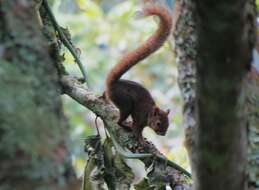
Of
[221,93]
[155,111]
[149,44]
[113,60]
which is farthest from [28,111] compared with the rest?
[113,60]

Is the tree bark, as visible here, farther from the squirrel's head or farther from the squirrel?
the squirrel's head

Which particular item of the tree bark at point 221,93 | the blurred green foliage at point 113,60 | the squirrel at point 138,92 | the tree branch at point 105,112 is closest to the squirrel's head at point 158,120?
the squirrel at point 138,92

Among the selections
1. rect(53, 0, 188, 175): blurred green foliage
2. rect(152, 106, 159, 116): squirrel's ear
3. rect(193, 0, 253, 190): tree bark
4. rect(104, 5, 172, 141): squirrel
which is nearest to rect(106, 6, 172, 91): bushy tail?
rect(104, 5, 172, 141): squirrel

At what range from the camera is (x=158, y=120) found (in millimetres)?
3109

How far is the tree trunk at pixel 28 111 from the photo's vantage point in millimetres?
896

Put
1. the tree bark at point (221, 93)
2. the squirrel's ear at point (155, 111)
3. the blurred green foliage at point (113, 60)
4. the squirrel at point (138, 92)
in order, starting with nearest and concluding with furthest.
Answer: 1. the tree bark at point (221, 93)
2. the squirrel at point (138, 92)
3. the squirrel's ear at point (155, 111)
4. the blurred green foliage at point (113, 60)

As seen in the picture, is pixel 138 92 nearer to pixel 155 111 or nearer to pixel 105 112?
pixel 155 111

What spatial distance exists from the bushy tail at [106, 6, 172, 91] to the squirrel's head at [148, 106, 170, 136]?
1.02ft

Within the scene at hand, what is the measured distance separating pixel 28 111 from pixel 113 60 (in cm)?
523

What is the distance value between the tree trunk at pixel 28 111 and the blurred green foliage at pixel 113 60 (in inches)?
173

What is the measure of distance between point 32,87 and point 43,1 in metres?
1.39

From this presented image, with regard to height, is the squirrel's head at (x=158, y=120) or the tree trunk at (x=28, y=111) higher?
the squirrel's head at (x=158, y=120)

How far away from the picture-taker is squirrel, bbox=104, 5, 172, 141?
2.39 m

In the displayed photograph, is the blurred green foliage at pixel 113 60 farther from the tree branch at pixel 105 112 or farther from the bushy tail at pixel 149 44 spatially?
the tree branch at pixel 105 112
